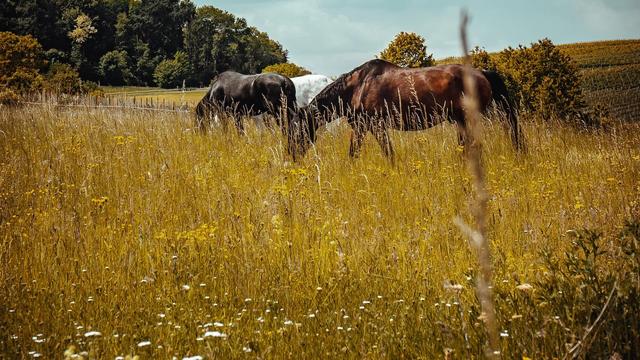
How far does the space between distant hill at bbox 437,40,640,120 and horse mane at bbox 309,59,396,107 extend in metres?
9.00

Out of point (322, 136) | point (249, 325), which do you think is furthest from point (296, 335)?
point (322, 136)

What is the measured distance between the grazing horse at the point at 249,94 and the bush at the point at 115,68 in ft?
214

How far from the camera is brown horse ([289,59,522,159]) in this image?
8281 mm

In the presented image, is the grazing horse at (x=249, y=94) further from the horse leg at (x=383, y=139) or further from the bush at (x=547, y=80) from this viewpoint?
the bush at (x=547, y=80)

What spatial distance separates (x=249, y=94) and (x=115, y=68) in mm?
67247

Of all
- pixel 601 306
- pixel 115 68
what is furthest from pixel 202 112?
pixel 115 68

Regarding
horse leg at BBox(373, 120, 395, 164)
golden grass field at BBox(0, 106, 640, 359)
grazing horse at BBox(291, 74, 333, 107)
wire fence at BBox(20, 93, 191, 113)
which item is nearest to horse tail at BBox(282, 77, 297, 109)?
wire fence at BBox(20, 93, 191, 113)

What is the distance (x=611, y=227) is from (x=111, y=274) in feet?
11.8

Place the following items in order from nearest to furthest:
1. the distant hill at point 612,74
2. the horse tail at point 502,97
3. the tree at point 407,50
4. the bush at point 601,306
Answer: the bush at point 601,306 → the horse tail at point 502,97 → the tree at point 407,50 → the distant hill at point 612,74

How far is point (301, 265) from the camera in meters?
3.54

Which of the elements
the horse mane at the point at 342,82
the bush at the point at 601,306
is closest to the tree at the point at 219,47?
the horse mane at the point at 342,82

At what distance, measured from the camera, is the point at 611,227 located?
13.4 ft

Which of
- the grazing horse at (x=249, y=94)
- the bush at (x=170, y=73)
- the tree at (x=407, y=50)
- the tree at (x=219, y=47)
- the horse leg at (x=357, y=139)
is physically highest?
the tree at (x=219, y=47)

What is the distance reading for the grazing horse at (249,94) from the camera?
37.5 feet
